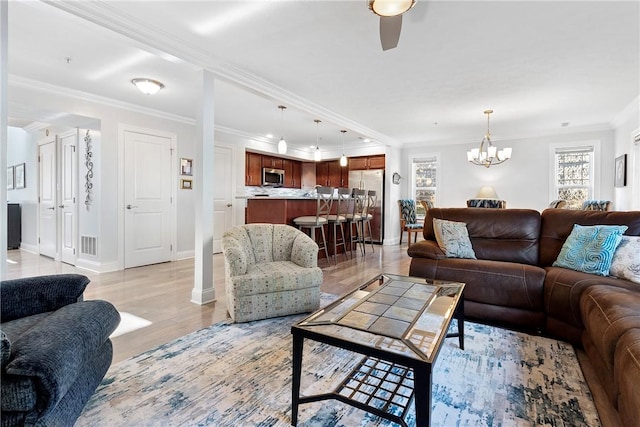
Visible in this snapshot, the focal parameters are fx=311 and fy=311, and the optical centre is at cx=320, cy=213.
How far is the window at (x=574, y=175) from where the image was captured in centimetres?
565

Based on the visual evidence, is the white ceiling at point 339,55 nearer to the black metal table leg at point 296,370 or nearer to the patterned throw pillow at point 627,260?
the patterned throw pillow at point 627,260

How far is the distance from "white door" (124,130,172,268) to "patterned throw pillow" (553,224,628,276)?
5.09 m

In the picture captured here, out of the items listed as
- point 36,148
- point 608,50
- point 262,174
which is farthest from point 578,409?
point 36,148

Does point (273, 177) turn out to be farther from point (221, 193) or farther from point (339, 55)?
point (339, 55)

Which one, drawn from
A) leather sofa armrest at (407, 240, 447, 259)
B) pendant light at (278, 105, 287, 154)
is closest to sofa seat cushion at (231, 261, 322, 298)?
leather sofa armrest at (407, 240, 447, 259)

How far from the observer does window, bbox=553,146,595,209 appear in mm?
5648

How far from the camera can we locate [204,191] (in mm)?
3029

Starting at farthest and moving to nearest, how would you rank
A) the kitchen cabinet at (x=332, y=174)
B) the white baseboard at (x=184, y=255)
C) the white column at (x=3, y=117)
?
the kitchen cabinet at (x=332, y=174) → the white baseboard at (x=184, y=255) → the white column at (x=3, y=117)

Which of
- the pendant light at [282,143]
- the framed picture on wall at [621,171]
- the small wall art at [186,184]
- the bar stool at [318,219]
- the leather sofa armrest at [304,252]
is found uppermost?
the pendant light at [282,143]

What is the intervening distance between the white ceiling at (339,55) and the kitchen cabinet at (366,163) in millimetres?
2348

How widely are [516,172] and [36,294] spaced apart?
7163 mm

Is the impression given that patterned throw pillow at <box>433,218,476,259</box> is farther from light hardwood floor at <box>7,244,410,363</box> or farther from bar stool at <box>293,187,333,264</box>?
bar stool at <box>293,187,333,264</box>

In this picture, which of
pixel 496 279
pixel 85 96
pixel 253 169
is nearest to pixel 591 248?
pixel 496 279

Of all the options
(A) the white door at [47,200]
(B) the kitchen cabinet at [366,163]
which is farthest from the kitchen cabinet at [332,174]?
(A) the white door at [47,200]
